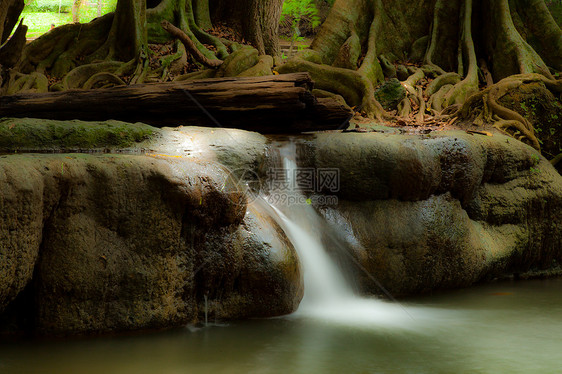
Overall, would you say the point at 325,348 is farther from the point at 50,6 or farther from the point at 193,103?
the point at 50,6

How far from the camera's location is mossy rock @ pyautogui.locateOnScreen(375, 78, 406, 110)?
9.05 meters

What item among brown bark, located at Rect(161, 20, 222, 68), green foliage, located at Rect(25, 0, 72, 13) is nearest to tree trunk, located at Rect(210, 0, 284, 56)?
brown bark, located at Rect(161, 20, 222, 68)

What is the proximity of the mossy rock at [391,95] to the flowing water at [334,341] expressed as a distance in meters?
4.83

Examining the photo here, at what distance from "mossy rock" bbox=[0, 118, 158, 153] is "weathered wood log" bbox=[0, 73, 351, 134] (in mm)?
698

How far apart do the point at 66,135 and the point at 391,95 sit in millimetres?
6078

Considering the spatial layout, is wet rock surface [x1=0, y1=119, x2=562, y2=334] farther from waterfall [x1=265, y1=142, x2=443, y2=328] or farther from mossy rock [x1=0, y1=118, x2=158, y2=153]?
waterfall [x1=265, y1=142, x2=443, y2=328]

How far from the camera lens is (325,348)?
3396 mm

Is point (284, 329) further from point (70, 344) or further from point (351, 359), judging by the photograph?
point (70, 344)

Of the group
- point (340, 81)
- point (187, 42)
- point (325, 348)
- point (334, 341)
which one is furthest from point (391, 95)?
point (325, 348)

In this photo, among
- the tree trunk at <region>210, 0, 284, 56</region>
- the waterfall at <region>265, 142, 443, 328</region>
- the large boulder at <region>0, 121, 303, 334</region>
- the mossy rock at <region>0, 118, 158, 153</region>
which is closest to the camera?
the large boulder at <region>0, 121, 303, 334</region>

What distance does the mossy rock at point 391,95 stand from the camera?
356 inches

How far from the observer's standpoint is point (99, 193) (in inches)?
135

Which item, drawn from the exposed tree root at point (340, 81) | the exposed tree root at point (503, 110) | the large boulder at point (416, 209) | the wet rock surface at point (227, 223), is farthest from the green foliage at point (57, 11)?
the large boulder at point (416, 209)

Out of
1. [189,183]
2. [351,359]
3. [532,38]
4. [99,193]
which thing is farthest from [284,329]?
[532,38]
